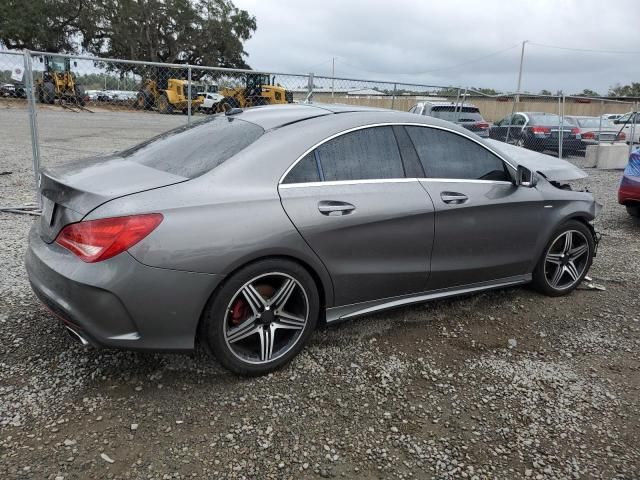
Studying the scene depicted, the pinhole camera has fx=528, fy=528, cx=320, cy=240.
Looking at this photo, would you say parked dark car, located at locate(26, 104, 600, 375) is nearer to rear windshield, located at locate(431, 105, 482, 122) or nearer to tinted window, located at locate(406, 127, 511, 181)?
tinted window, located at locate(406, 127, 511, 181)

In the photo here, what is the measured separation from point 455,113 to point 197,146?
10777 millimetres

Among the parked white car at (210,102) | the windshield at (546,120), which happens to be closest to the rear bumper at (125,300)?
the windshield at (546,120)

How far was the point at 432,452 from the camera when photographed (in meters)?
2.54

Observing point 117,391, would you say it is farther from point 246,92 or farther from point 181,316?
point 246,92

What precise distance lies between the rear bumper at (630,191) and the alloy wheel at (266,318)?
5.71 metres

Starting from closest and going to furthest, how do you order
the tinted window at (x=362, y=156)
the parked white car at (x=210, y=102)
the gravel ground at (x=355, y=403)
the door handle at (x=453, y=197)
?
the gravel ground at (x=355, y=403), the tinted window at (x=362, y=156), the door handle at (x=453, y=197), the parked white car at (x=210, y=102)

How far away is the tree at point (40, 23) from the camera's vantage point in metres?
41.0

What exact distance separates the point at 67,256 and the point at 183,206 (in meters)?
0.65

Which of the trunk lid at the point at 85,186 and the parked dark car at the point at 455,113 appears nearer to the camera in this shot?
the trunk lid at the point at 85,186

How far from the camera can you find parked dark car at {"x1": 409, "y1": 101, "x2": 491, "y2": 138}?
12773mm

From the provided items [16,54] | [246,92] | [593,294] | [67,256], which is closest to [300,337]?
[67,256]

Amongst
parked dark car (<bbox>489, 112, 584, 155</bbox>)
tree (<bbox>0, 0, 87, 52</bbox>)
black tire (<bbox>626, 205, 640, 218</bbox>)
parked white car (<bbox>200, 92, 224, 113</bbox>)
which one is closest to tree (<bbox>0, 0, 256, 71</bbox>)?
tree (<bbox>0, 0, 87, 52</bbox>)

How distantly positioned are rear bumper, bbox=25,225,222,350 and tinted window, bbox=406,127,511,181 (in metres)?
1.74

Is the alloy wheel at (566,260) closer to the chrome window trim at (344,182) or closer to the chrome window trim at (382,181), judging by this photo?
the chrome window trim at (382,181)
